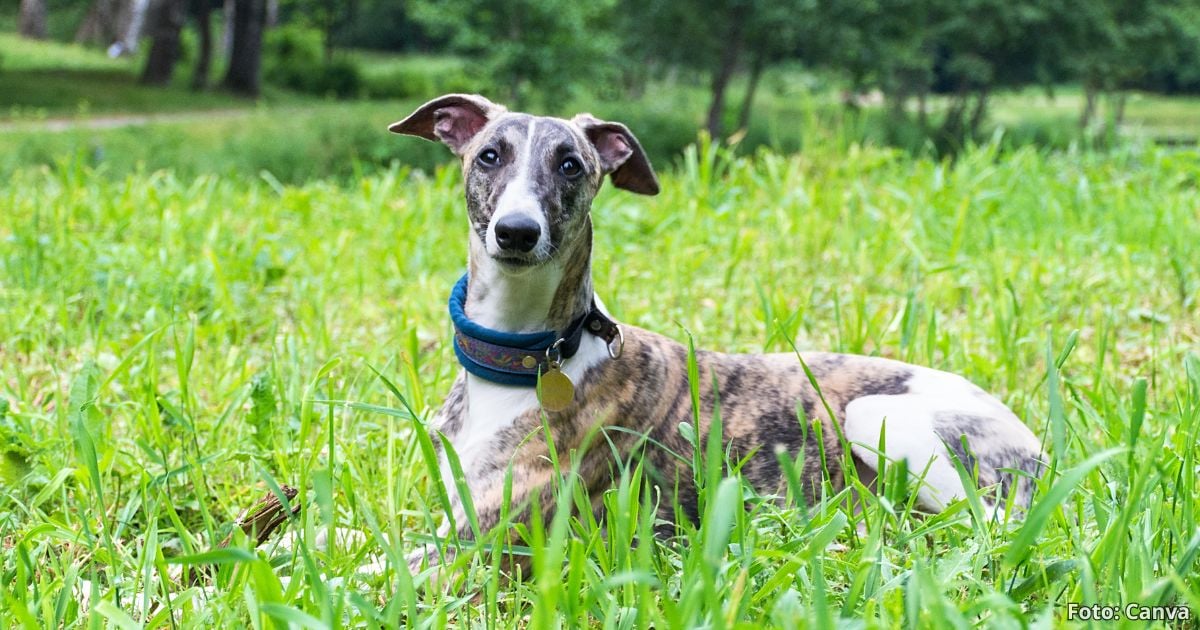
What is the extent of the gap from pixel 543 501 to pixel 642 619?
2.82ft

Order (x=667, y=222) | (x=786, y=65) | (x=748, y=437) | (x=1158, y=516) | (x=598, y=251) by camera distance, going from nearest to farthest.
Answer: (x=1158, y=516)
(x=748, y=437)
(x=598, y=251)
(x=667, y=222)
(x=786, y=65)

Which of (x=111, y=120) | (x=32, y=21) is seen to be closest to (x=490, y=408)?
(x=111, y=120)

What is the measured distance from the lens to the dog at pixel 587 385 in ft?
8.11

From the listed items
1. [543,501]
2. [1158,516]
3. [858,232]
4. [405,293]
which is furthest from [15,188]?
[1158,516]

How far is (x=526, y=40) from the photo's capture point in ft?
71.3

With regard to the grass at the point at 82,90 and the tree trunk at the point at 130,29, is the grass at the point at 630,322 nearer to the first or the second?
the grass at the point at 82,90

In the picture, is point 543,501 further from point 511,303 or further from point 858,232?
point 858,232

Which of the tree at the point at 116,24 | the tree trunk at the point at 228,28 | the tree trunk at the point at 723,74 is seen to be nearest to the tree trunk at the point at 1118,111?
the tree trunk at the point at 723,74

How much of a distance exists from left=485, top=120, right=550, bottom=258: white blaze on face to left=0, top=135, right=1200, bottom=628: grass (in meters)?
0.47

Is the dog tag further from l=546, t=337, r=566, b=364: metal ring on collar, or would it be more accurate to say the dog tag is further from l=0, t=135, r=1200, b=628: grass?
l=0, t=135, r=1200, b=628: grass

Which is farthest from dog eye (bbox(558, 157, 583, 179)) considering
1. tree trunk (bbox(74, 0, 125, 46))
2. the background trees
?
tree trunk (bbox(74, 0, 125, 46))

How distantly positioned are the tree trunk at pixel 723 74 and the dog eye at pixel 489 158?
21766mm

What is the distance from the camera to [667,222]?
5.93m

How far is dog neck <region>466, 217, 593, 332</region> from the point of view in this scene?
255 centimetres
